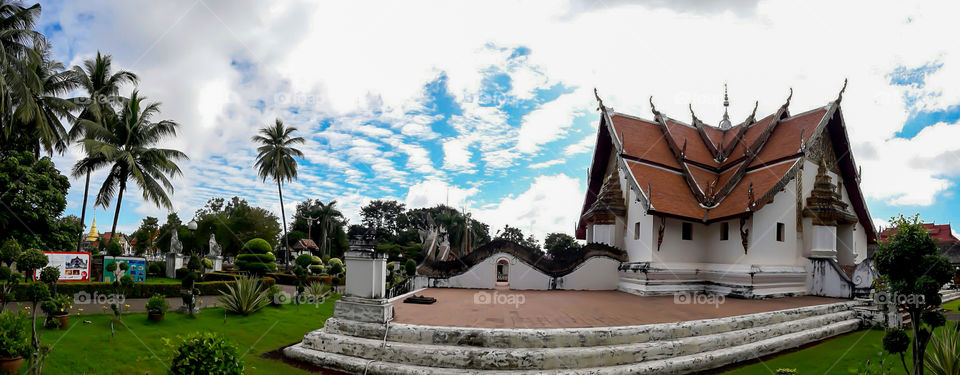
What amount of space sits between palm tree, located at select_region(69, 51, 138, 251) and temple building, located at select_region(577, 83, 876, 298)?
23.9m

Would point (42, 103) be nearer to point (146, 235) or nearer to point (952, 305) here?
point (952, 305)

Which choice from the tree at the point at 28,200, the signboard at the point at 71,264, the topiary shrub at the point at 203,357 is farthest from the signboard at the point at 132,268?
the topiary shrub at the point at 203,357

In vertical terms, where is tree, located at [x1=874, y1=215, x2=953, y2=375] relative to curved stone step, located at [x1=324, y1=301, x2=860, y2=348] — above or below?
above

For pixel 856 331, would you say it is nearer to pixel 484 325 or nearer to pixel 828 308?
pixel 828 308

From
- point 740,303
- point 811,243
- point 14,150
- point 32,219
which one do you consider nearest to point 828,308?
point 740,303

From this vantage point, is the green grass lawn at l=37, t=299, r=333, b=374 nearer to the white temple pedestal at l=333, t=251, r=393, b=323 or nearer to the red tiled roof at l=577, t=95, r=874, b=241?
the white temple pedestal at l=333, t=251, r=393, b=323

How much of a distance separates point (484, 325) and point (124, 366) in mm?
5313

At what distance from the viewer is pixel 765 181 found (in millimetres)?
15375

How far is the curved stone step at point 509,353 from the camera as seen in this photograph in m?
7.00

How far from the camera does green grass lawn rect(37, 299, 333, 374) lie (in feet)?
22.5

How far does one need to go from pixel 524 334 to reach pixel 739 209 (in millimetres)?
10598

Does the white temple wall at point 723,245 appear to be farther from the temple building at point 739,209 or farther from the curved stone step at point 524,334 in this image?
the curved stone step at point 524,334

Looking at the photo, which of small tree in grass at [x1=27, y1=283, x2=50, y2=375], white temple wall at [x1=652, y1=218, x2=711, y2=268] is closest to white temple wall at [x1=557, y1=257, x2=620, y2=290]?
white temple wall at [x1=652, y1=218, x2=711, y2=268]

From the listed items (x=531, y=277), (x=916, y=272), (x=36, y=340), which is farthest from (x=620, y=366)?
(x=531, y=277)
